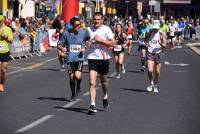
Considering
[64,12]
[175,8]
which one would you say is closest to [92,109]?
[64,12]

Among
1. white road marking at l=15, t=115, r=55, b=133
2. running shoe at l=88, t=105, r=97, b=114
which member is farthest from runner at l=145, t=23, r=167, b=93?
white road marking at l=15, t=115, r=55, b=133

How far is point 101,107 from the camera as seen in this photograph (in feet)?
45.4

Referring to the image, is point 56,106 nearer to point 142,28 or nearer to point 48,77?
point 48,77

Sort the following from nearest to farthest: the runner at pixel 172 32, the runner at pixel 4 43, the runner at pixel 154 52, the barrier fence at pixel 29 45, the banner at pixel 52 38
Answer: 1. the runner at pixel 4 43
2. the runner at pixel 154 52
3. the barrier fence at pixel 29 45
4. the banner at pixel 52 38
5. the runner at pixel 172 32

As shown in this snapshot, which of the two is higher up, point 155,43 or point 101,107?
point 155,43

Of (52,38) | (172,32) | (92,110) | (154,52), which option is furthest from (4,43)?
(172,32)

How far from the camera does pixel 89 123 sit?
11633 mm

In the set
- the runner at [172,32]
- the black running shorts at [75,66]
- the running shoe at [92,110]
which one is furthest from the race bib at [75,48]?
the runner at [172,32]

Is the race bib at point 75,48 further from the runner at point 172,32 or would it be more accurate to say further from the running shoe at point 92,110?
the runner at point 172,32

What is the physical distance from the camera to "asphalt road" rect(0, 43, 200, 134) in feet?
36.6

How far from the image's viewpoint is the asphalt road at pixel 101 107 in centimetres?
1116

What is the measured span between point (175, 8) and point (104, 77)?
84.8m

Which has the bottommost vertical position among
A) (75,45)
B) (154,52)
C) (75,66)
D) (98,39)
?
(75,66)

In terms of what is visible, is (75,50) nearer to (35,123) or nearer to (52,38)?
(35,123)
